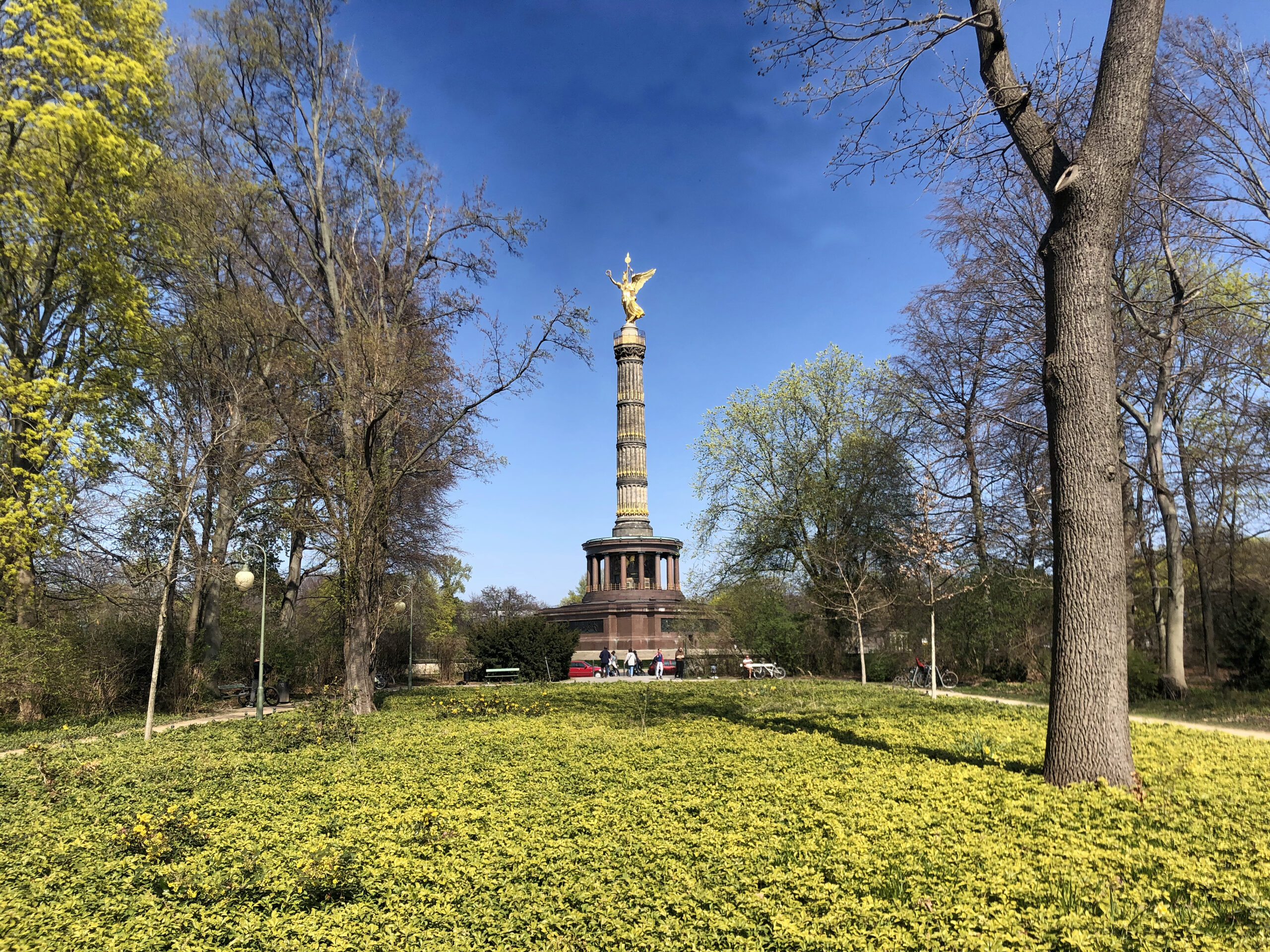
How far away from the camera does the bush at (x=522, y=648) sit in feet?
82.1

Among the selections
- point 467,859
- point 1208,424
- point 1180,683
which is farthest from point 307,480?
point 1208,424

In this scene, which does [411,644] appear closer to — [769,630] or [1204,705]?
[769,630]

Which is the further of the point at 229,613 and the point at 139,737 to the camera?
the point at 229,613

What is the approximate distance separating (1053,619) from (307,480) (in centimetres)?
1376

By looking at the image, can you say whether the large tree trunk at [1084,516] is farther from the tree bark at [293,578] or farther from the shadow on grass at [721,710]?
the tree bark at [293,578]

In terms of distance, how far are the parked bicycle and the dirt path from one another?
14.7 feet

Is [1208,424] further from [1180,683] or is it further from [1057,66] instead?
[1057,66]

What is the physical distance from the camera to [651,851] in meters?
4.91

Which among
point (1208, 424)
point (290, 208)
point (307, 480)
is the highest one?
point (290, 208)

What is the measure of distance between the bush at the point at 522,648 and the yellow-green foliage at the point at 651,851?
16362 mm

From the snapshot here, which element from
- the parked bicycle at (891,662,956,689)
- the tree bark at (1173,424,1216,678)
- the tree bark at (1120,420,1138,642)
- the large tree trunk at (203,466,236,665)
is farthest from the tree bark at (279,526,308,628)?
the tree bark at (1173,424,1216,678)

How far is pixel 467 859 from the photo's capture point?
195 inches

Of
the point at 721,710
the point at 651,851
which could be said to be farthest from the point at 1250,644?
the point at 651,851

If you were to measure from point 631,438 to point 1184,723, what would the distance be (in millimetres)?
31696
